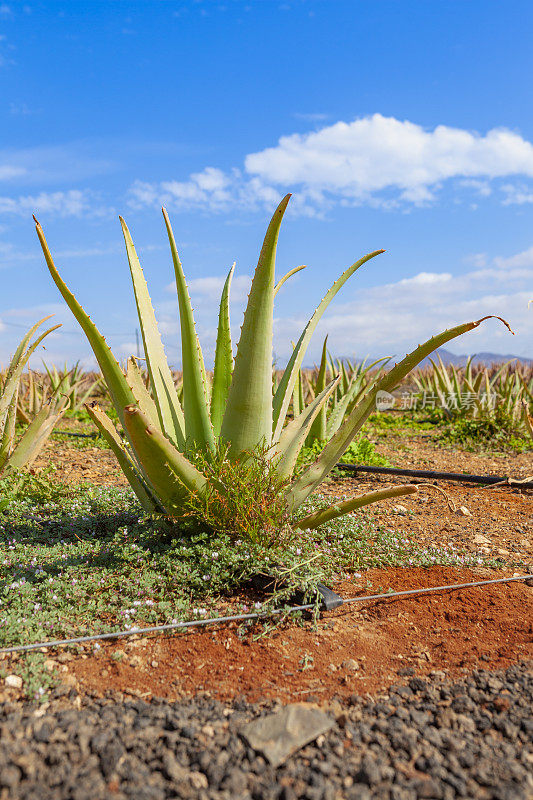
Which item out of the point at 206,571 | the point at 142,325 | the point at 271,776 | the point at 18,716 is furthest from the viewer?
the point at 142,325

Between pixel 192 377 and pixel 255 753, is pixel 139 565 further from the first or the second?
pixel 255 753

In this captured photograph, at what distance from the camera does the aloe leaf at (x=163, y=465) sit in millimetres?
2125

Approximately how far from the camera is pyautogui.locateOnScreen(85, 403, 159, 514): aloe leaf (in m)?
2.56

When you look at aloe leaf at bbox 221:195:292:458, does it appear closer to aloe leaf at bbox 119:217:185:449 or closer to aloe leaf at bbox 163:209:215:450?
aloe leaf at bbox 163:209:215:450

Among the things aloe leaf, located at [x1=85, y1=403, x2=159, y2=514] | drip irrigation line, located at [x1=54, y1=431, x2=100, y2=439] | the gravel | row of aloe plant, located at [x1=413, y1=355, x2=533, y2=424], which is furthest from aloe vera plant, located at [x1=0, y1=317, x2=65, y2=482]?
row of aloe plant, located at [x1=413, y1=355, x2=533, y2=424]

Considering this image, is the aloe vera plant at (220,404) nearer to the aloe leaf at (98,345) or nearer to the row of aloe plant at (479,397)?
the aloe leaf at (98,345)

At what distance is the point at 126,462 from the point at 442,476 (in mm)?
2795

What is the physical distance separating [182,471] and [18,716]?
1.05 m

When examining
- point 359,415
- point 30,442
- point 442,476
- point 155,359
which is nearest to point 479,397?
point 442,476

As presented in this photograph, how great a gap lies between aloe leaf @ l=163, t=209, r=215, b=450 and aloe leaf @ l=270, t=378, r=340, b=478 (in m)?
0.32

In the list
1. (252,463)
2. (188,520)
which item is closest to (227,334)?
(252,463)

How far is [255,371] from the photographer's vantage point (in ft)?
7.91

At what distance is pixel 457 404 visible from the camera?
8.32 metres

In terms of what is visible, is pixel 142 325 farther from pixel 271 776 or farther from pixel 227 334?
pixel 271 776
